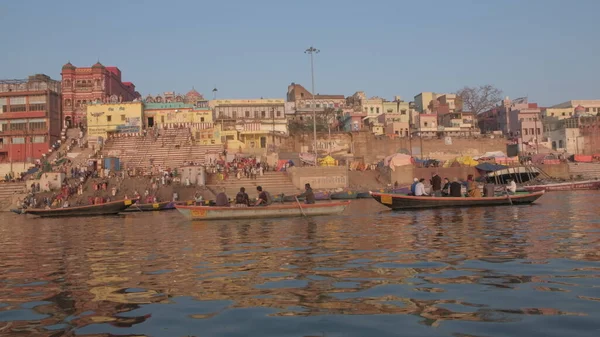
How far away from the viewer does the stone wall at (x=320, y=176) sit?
151 ft

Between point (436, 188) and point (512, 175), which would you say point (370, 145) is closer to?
point (512, 175)

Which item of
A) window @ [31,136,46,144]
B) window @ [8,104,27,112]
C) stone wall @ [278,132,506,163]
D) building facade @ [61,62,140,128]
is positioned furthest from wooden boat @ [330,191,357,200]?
window @ [8,104,27,112]

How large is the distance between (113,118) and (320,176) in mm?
25241

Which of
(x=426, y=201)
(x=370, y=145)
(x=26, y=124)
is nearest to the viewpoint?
(x=426, y=201)

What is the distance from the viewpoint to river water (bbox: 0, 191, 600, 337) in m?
5.44

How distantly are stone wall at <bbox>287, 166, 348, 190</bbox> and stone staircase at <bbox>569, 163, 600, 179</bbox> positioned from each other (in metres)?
24.3

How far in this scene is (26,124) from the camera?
5956 cm

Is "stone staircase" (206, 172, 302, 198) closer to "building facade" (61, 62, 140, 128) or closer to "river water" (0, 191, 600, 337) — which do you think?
"building facade" (61, 62, 140, 128)

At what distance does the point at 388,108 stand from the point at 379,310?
246 feet

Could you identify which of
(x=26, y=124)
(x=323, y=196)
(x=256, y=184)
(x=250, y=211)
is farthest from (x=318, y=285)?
(x=26, y=124)

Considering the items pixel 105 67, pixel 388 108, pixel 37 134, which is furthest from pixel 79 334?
pixel 388 108

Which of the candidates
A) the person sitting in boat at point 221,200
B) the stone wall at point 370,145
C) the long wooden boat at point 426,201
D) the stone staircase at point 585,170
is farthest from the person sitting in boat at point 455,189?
the stone wall at point 370,145

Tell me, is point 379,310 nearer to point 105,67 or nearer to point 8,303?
point 8,303

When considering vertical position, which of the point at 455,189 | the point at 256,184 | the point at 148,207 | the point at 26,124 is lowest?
the point at 148,207
